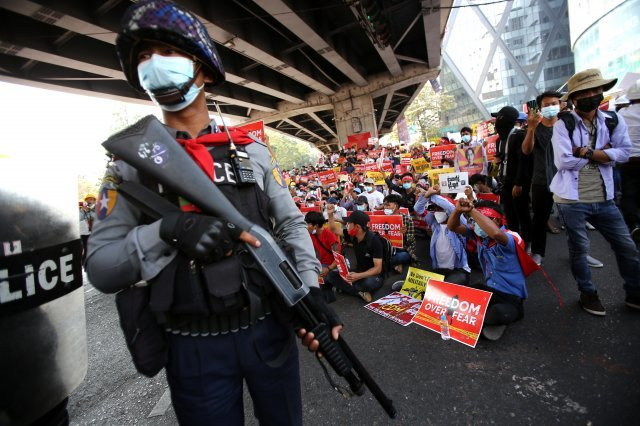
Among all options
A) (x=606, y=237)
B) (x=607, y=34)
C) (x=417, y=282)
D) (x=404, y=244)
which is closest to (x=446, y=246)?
(x=417, y=282)

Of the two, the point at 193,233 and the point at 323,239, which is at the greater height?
the point at 193,233

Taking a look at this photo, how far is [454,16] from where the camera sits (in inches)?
1090

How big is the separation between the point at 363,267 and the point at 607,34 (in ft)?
81.2

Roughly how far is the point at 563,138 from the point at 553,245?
2671mm

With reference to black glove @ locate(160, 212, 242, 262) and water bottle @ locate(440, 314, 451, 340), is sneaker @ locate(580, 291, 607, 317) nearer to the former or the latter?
water bottle @ locate(440, 314, 451, 340)

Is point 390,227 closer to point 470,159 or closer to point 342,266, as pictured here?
point 342,266

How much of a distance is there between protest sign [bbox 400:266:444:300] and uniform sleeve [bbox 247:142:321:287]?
2816mm

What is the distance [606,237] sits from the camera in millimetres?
2680

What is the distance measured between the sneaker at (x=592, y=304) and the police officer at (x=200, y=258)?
2.93 m

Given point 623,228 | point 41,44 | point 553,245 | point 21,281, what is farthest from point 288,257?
point 41,44

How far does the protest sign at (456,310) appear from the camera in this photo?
9.12ft

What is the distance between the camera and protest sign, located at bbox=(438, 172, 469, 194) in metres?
4.11

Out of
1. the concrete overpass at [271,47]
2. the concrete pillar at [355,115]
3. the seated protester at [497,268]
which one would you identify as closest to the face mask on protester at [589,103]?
the seated protester at [497,268]

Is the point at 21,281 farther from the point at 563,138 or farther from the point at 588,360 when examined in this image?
the point at 563,138
